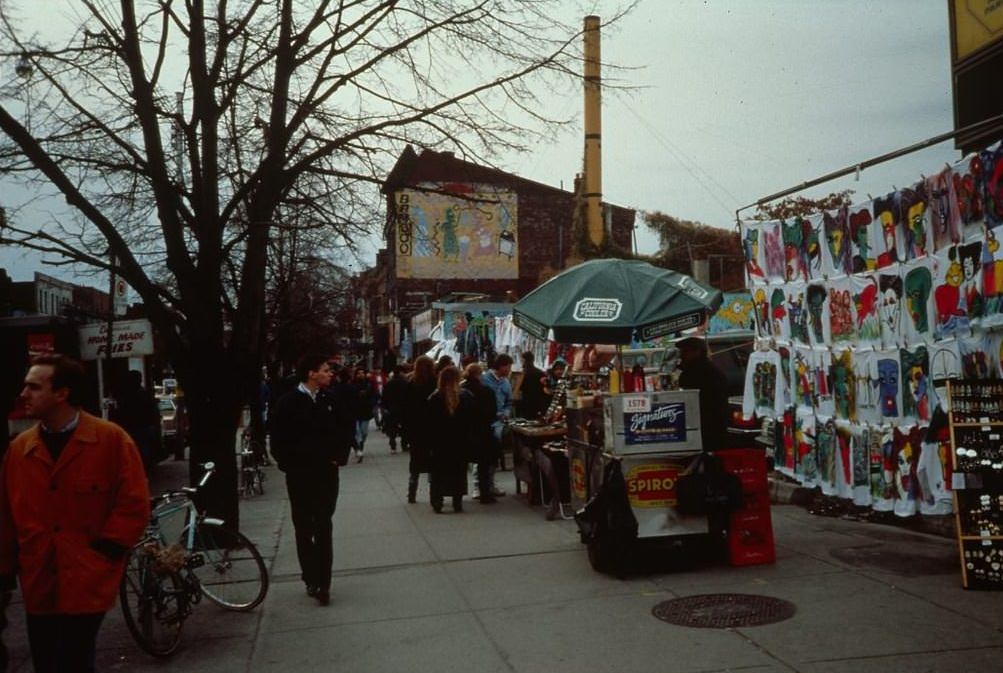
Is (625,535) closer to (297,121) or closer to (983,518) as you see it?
(983,518)

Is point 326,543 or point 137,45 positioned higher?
point 137,45

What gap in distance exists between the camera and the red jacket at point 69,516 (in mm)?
4516

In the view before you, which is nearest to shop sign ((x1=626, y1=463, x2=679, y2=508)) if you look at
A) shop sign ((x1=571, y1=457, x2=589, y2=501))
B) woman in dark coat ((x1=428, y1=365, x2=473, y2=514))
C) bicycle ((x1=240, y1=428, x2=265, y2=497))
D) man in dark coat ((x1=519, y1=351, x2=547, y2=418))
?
shop sign ((x1=571, y1=457, x2=589, y2=501))

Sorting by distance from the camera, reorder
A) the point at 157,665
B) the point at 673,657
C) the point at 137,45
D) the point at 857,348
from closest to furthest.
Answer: the point at 673,657
the point at 157,665
the point at 857,348
the point at 137,45

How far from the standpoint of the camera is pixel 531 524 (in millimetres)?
11734

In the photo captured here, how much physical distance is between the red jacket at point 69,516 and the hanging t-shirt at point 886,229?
6.21 m

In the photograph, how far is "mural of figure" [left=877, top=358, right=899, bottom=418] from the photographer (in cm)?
853

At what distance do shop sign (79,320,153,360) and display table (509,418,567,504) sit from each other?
8.23 m

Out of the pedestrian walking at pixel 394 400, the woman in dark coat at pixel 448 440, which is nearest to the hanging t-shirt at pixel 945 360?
the woman in dark coat at pixel 448 440

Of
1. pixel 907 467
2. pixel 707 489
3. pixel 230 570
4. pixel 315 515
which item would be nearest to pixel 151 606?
pixel 230 570

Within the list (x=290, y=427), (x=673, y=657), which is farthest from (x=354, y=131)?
(x=673, y=657)

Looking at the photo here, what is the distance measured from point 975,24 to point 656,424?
179 inches

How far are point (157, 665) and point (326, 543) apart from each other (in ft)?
5.64

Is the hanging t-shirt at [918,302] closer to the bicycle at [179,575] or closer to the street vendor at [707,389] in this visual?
the street vendor at [707,389]
